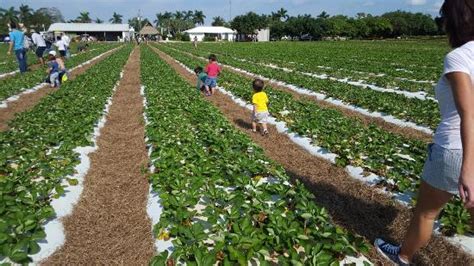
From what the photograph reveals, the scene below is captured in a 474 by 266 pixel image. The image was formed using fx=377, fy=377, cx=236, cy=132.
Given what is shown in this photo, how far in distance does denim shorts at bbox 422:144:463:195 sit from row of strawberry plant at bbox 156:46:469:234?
1843 mm

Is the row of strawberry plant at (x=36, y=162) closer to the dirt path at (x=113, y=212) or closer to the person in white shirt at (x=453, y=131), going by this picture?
the dirt path at (x=113, y=212)

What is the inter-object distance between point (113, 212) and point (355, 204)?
3.64 meters

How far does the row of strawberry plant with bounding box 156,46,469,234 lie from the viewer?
5637mm

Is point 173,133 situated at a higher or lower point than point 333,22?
lower

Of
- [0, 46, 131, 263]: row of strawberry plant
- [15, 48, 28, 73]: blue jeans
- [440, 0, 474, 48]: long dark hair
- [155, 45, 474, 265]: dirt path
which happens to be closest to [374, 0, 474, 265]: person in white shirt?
[440, 0, 474, 48]: long dark hair

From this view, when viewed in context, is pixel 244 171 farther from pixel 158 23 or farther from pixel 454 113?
pixel 158 23

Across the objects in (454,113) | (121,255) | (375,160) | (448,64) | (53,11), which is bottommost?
(121,255)

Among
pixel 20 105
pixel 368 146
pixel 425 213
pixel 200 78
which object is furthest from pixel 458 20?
pixel 20 105

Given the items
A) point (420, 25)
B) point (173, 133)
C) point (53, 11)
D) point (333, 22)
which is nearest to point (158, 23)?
point (53, 11)

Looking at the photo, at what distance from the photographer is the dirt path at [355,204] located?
14.2ft

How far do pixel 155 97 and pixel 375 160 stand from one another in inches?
308

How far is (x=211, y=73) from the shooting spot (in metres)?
14.2

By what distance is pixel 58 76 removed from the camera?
16.3m

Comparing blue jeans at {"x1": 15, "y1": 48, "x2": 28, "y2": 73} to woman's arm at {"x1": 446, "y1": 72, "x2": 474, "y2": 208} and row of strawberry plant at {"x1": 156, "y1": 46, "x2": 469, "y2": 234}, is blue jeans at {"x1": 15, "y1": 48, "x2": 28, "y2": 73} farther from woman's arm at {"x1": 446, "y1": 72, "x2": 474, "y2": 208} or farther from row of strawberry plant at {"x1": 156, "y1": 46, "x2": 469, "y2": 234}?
woman's arm at {"x1": 446, "y1": 72, "x2": 474, "y2": 208}
